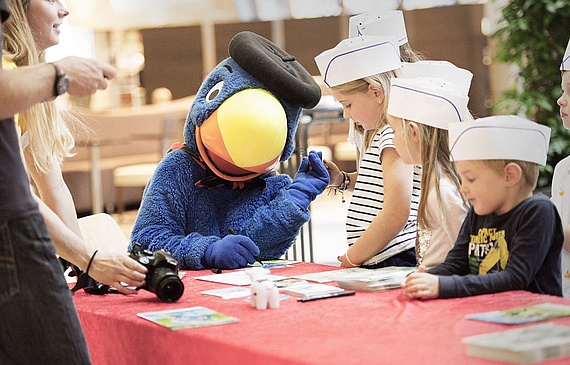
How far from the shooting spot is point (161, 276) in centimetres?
180

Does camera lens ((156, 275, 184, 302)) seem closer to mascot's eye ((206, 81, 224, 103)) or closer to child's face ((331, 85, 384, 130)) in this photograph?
mascot's eye ((206, 81, 224, 103))

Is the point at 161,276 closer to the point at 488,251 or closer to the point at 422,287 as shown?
the point at 422,287

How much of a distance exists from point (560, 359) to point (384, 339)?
30 cm

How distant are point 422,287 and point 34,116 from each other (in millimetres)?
1025

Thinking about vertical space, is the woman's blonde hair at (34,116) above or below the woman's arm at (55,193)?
above

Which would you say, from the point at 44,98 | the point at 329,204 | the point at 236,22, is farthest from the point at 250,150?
the point at 236,22

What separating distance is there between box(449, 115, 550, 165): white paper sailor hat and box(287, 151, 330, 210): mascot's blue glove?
731mm

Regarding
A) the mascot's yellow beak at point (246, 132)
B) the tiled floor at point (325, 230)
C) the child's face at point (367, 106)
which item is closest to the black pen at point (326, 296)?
the mascot's yellow beak at point (246, 132)

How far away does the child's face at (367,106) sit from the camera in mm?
2371

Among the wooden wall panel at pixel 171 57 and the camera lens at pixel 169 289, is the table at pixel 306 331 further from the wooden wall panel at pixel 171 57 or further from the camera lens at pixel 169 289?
the wooden wall panel at pixel 171 57

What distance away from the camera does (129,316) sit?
1.68 metres

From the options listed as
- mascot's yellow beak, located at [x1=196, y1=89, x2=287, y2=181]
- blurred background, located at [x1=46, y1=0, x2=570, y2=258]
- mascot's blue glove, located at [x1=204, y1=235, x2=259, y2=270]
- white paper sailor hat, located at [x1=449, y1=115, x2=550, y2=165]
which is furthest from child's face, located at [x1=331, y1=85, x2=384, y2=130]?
blurred background, located at [x1=46, y1=0, x2=570, y2=258]

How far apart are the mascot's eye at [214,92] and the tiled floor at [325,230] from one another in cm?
203

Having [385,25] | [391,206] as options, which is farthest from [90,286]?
[385,25]
